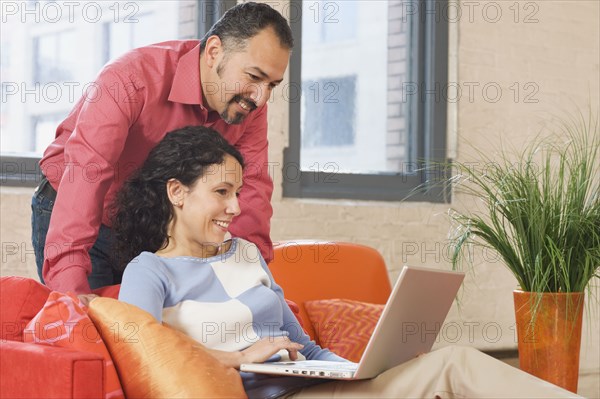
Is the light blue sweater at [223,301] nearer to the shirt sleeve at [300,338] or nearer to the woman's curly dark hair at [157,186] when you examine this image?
the shirt sleeve at [300,338]

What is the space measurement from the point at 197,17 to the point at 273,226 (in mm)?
926

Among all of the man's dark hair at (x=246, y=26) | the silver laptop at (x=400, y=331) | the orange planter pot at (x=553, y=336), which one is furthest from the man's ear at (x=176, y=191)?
the orange planter pot at (x=553, y=336)

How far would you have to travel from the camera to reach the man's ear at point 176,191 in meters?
2.33

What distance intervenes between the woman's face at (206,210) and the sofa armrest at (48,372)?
611 millimetres

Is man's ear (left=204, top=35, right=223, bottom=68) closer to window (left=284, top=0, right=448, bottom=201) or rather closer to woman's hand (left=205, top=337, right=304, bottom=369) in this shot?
woman's hand (left=205, top=337, right=304, bottom=369)

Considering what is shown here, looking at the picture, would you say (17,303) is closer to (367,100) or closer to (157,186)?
(157,186)

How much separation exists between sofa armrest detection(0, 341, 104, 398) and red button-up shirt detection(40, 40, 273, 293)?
16.7 inches

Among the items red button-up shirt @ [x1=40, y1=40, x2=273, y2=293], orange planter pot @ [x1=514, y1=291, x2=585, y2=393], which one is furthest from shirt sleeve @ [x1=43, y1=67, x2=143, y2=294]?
orange planter pot @ [x1=514, y1=291, x2=585, y2=393]

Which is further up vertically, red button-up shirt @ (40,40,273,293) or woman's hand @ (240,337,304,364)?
red button-up shirt @ (40,40,273,293)

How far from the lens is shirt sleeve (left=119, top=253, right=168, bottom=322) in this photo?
79.7 inches

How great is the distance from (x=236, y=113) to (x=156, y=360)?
87 centimetres

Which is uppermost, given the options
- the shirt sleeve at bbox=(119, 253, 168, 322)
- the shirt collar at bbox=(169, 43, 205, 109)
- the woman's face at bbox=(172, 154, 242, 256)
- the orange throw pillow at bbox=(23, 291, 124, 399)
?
the shirt collar at bbox=(169, 43, 205, 109)

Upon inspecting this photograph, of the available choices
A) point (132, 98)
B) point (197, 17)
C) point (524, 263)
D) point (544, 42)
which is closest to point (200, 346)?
point (132, 98)

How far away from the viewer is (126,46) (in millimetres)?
3723
